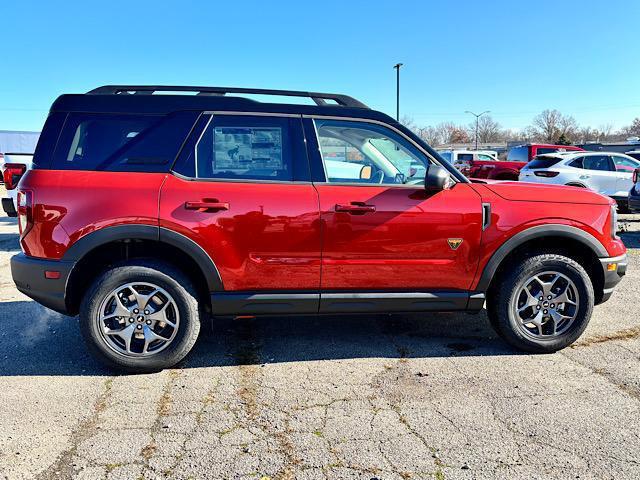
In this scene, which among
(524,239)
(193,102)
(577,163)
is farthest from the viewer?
(577,163)

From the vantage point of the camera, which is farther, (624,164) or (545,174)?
(624,164)

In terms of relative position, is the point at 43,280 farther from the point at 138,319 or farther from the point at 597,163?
the point at 597,163

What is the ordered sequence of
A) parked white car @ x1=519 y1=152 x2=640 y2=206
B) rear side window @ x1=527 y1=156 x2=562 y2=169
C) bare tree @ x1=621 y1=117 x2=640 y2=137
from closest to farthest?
parked white car @ x1=519 y1=152 x2=640 y2=206
rear side window @ x1=527 y1=156 x2=562 y2=169
bare tree @ x1=621 y1=117 x2=640 y2=137

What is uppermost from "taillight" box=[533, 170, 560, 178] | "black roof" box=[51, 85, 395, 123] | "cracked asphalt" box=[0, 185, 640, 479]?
"black roof" box=[51, 85, 395, 123]

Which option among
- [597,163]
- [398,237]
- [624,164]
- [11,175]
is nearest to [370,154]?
[398,237]

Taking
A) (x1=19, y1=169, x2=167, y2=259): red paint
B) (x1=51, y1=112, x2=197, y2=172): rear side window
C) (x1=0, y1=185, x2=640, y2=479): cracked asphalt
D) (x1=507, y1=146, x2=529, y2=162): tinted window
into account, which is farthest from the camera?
(x1=507, y1=146, x2=529, y2=162): tinted window

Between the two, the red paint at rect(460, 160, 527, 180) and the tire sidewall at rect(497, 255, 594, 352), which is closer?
the tire sidewall at rect(497, 255, 594, 352)

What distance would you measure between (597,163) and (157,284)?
40.6 ft

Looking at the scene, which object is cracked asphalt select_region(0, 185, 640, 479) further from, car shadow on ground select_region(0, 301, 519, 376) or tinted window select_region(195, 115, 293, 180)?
tinted window select_region(195, 115, 293, 180)

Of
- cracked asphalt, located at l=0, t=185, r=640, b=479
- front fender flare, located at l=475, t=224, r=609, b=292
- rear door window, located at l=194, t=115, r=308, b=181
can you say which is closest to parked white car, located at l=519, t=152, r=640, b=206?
cracked asphalt, located at l=0, t=185, r=640, b=479

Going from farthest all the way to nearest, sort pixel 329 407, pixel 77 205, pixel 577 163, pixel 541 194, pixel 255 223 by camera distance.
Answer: pixel 577 163 < pixel 541 194 < pixel 255 223 < pixel 77 205 < pixel 329 407

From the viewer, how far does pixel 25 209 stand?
3375 mm

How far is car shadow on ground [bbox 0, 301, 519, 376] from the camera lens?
3.80 m

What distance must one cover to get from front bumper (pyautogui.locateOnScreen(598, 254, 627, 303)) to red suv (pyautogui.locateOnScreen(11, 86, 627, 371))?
0.18 metres
